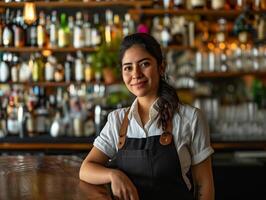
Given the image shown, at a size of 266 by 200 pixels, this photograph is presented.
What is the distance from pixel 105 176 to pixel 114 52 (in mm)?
2632

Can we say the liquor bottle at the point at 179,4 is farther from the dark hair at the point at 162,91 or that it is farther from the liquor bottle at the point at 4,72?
the dark hair at the point at 162,91

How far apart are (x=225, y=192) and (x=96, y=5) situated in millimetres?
2182

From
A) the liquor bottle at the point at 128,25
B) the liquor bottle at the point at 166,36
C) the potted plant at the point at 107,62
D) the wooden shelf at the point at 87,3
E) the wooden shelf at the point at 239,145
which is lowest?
the wooden shelf at the point at 239,145

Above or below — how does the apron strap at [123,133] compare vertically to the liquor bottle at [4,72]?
below

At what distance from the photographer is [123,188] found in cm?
127

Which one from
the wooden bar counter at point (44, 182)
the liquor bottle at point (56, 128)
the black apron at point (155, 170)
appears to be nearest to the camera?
the wooden bar counter at point (44, 182)

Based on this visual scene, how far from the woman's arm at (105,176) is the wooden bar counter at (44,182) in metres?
0.02

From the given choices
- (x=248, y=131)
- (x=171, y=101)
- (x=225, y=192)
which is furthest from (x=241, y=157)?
(x=171, y=101)

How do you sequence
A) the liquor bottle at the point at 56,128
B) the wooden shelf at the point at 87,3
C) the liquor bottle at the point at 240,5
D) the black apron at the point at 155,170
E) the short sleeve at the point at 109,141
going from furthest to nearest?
1. the liquor bottle at the point at 240,5
2. the wooden shelf at the point at 87,3
3. the liquor bottle at the point at 56,128
4. the short sleeve at the point at 109,141
5. the black apron at the point at 155,170

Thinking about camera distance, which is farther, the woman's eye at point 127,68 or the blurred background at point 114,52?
the blurred background at point 114,52

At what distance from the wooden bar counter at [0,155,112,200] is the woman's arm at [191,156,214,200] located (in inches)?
11.3

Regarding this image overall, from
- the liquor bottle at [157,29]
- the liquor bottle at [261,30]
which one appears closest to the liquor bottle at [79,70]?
the liquor bottle at [157,29]

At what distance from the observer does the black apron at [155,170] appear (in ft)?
4.42

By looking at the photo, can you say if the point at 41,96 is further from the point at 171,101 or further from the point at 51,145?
the point at 171,101
